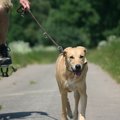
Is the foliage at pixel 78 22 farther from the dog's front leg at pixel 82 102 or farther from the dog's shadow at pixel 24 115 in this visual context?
the dog's front leg at pixel 82 102

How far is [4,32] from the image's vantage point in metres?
10.0

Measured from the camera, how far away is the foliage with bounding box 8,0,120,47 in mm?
72875

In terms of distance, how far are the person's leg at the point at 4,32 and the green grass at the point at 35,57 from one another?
25414 millimetres

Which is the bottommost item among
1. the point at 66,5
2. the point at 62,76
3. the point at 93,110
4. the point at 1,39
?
the point at 93,110

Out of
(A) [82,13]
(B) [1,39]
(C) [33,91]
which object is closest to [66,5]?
(A) [82,13]

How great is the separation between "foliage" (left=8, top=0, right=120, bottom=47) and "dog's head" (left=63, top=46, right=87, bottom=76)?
59347mm

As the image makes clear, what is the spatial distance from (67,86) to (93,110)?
258 cm

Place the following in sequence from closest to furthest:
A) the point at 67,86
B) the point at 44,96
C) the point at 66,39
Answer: the point at 67,86, the point at 44,96, the point at 66,39

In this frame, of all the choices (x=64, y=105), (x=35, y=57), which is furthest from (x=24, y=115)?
(x=35, y=57)

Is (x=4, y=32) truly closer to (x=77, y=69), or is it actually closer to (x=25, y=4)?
(x=25, y=4)

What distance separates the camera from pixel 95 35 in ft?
246

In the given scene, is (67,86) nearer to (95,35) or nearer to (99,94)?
(99,94)

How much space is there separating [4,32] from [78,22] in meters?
64.8

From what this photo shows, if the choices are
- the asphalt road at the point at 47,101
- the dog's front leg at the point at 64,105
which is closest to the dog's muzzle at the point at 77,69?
the dog's front leg at the point at 64,105
